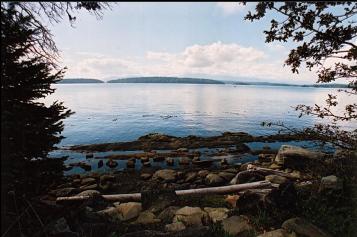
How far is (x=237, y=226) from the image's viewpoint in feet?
26.5

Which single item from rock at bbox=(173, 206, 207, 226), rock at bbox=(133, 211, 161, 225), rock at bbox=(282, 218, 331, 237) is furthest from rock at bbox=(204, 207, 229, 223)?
rock at bbox=(282, 218, 331, 237)

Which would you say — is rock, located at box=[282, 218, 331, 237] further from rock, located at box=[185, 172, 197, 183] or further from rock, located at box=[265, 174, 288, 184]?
rock, located at box=[185, 172, 197, 183]

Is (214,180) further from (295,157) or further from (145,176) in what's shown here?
(295,157)

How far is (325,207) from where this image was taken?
8516 millimetres

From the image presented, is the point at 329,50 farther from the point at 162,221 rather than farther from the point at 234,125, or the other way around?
the point at 234,125

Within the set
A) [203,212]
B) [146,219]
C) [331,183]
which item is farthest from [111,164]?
[331,183]

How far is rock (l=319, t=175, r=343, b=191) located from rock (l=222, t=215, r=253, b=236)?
8.49 ft

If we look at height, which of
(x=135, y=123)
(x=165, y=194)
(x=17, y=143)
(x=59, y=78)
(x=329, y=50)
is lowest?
(x=135, y=123)

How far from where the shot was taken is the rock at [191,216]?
8.75m

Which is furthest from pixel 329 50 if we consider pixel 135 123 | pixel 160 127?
pixel 135 123

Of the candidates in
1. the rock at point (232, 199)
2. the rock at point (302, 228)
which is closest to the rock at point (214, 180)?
the rock at point (232, 199)

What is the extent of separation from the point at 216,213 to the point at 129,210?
9.90 ft

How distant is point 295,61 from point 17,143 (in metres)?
6.60

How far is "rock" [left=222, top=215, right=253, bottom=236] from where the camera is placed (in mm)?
7812
